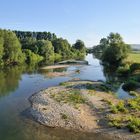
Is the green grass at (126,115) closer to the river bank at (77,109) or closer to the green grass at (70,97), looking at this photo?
the river bank at (77,109)

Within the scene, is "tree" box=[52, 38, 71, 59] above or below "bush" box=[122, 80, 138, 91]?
above

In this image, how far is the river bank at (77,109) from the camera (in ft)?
93.8

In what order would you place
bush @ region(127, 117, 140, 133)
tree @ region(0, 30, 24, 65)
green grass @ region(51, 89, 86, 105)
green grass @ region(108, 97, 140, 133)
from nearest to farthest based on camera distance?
bush @ region(127, 117, 140, 133) < green grass @ region(108, 97, 140, 133) < green grass @ region(51, 89, 86, 105) < tree @ region(0, 30, 24, 65)

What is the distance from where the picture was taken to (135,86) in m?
51.0

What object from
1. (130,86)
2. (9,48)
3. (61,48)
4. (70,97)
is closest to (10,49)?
(9,48)

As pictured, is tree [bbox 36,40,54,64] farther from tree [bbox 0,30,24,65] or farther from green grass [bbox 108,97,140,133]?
green grass [bbox 108,97,140,133]

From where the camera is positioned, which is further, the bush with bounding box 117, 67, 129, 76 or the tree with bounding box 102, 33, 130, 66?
the tree with bounding box 102, 33, 130, 66

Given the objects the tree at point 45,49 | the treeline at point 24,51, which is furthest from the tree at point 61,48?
the tree at point 45,49

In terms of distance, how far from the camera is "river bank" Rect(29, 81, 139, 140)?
28603 millimetres

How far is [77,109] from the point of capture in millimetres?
34344

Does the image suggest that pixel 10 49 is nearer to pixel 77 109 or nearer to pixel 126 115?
pixel 77 109

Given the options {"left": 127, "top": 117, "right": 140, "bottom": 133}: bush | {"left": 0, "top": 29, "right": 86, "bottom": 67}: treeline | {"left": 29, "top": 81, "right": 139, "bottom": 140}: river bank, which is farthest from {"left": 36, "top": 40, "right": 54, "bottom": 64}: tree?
{"left": 127, "top": 117, "right": 140, "bottom": 133}: bush

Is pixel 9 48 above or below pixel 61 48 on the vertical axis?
above

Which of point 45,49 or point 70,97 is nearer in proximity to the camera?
point 70,97
